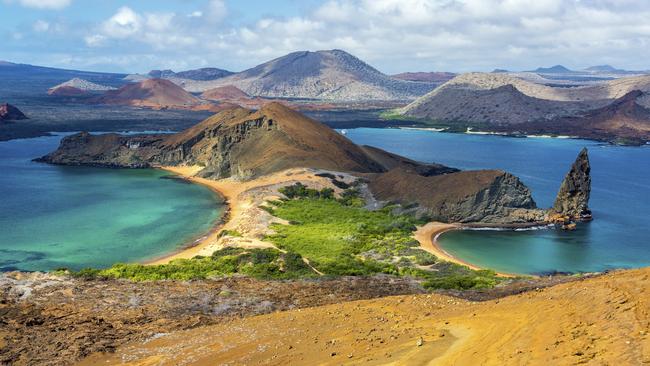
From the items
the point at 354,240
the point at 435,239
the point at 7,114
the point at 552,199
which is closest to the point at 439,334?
the point at 354,240

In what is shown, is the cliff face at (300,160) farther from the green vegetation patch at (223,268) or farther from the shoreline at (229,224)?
the green vegetation patch at (223,268)

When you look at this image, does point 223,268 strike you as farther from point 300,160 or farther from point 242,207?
point 300,160

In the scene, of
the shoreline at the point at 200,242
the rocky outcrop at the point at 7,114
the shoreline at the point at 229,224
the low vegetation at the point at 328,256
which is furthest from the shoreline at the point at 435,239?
the rocky outcrop at the point at 7,114

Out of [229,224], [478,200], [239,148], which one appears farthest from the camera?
[239,148]

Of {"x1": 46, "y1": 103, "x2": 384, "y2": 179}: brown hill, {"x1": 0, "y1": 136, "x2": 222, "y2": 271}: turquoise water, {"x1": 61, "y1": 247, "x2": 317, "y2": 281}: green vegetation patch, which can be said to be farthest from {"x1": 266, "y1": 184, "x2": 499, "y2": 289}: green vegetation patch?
{"x1": 46, "y1": 103, "x2": 384, "y2": 179}: brown hill

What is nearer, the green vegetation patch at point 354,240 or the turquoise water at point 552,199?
the green vegetation patch at point 354,240

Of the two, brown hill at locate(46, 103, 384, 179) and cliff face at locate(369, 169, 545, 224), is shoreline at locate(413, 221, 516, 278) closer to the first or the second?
cliff face at locate(369, 169, 545, 224)
